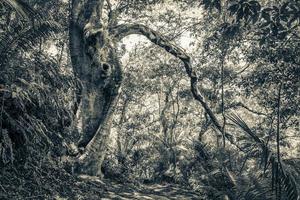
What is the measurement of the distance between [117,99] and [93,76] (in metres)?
0.83

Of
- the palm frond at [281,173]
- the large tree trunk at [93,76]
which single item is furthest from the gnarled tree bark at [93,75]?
the palm frond at [281,173]

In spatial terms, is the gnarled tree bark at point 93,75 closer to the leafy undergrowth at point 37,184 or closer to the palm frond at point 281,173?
the leafy undergrowth at point 37,184

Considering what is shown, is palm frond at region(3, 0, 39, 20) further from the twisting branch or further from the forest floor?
the twisting branch

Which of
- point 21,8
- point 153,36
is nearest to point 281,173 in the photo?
point 21,8

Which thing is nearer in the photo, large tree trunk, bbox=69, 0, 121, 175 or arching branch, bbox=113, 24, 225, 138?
large tree trunk, bbox=69, 0, 121, 175

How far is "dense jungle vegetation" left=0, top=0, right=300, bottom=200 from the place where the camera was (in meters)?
4.40

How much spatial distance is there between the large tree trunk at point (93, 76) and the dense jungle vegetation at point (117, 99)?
25 millimetres

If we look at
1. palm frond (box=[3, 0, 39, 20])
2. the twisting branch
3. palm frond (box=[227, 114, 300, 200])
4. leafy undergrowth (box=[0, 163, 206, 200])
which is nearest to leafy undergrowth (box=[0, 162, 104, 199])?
leafy undergrowth (box=[0, 163, 206, 200])

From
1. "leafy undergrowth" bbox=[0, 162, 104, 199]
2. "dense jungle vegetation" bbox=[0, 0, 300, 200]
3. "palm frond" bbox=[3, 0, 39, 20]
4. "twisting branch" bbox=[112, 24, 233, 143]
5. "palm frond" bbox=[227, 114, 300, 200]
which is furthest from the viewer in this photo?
"twisting branch" bbox=[112, 24, 233, 143]

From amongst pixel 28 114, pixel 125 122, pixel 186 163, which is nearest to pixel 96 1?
pixel 28 114

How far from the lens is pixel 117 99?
967cm

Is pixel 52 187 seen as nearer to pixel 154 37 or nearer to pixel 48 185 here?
pixel 48 185

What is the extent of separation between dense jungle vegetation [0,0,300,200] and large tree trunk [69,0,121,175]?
25 mm

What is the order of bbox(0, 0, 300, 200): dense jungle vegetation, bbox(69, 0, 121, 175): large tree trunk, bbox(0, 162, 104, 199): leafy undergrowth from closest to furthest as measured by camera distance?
bbox(0, 0, 300, 200): dense jungle vegetation, bbox(0, 162, 104, 199): leafy undergrowth, bbox(69, 0, 121, 175): large tree trunk
